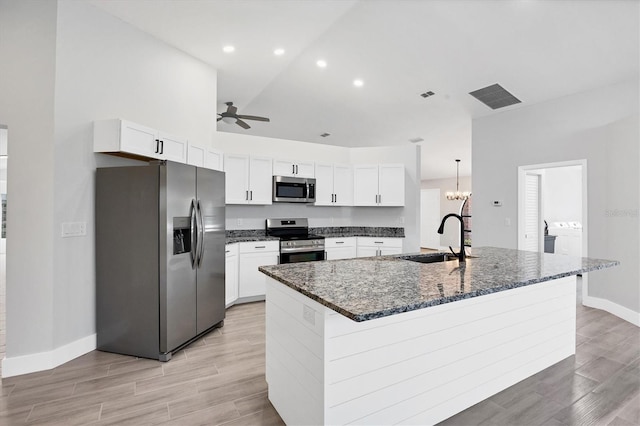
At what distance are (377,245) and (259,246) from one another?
1986 millimetres

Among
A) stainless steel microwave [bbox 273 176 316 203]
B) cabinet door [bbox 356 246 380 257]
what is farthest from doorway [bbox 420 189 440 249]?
stainless steel microwave [bbox 273 176 316 203]

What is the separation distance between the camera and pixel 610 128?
4184mm

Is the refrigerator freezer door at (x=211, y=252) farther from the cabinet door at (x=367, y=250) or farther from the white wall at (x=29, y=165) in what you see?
the cabinet door at (x=367, y=250)

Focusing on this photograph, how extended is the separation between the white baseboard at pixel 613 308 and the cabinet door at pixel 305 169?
4.30m

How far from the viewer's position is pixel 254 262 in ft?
14.7

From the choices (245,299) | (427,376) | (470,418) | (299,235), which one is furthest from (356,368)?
(299,235)

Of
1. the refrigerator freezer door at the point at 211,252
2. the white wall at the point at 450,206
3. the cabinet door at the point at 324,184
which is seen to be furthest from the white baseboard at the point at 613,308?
the white wall at the point at 450,206

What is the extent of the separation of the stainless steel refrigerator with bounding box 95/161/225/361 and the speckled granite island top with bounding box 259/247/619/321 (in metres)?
1.29

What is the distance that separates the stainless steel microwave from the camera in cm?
496

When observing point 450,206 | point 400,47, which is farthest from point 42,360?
point 450,206

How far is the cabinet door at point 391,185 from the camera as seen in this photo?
18.2 ft

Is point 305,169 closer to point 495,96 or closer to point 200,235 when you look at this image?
point 200,235

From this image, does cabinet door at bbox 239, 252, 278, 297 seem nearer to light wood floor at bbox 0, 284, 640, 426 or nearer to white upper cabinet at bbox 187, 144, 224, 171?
white upper cabinet at bbox 187, 144, 224, 171

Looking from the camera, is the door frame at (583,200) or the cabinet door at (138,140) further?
the door frame at (583,200)
